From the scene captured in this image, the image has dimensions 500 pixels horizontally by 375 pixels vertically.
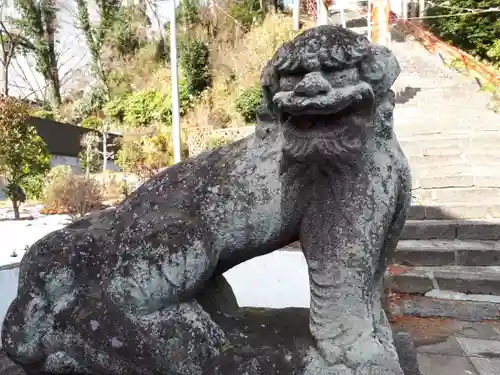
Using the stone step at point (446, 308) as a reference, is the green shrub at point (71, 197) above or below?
below

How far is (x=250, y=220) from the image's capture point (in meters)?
1.20

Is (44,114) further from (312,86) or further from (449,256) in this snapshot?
(312,86)

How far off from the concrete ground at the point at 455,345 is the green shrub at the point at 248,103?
11262mm

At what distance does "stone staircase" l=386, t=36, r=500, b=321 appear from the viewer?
3559 mm

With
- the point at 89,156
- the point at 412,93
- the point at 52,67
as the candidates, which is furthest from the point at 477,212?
the point at 52,67

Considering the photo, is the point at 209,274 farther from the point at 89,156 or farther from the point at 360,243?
the point at 89,156

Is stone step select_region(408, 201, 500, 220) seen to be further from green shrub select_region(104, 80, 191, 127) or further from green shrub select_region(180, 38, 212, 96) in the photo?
green shrub select_region(180, 38, 212, 96)

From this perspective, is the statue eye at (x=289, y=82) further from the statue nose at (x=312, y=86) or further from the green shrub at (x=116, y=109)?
the green shrub at (x=116, y=109)

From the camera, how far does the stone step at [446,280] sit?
3.60m

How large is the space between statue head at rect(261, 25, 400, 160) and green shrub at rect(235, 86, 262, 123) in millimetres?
12959

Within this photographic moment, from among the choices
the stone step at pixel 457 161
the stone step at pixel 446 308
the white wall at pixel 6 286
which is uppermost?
the white wall at pixel 6 286

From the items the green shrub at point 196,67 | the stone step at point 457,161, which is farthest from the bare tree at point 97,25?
the stone step at point 457,161

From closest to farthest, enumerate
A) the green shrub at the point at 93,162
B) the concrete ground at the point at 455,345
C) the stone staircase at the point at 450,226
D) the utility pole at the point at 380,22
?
the concrete ground at the point at 455,345
the stone staircase at the point at 450,226
the utility pole at the point at 380,22
the green shrub at the point at 93,162

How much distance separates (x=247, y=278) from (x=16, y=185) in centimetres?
599
